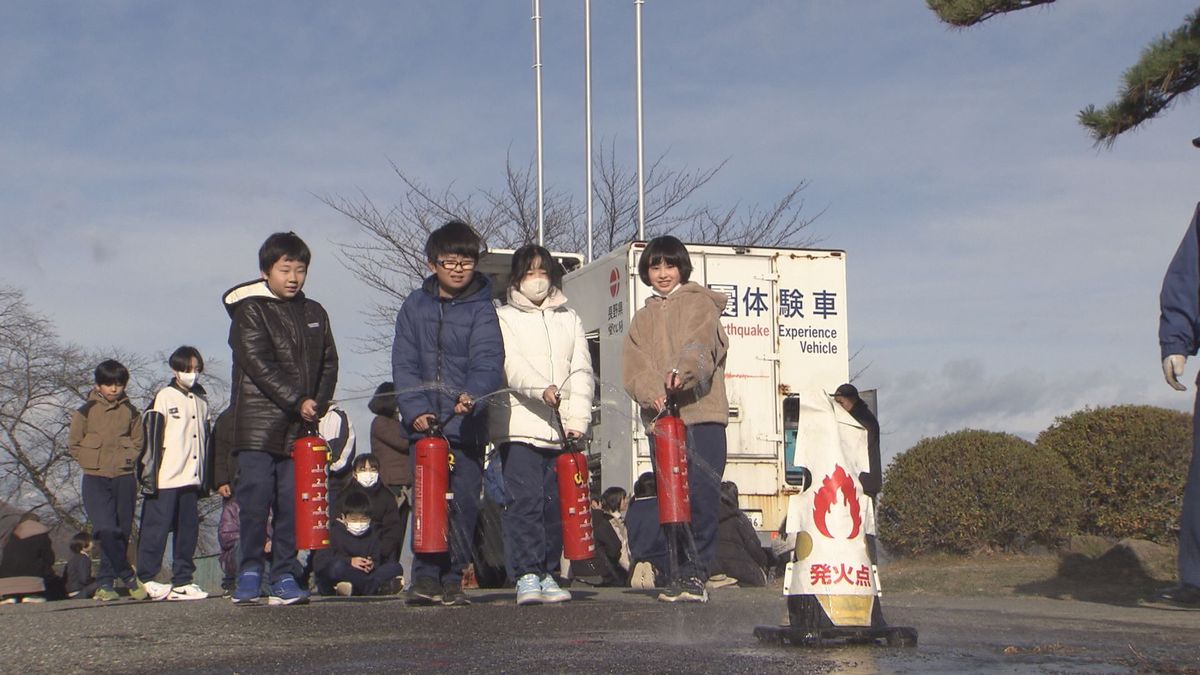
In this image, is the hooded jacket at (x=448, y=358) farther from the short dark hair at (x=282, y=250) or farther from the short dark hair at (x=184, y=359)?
the short dark hair at (x=184, y=359)

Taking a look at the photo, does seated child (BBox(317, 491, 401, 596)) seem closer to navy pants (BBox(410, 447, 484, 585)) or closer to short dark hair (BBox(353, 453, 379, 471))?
short dark hair (BBox(353, 453, 379, 471))

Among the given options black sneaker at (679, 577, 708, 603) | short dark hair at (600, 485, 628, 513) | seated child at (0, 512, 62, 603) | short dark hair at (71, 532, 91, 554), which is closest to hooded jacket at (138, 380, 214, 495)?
black sneaker at (679, 577, 708, 603)

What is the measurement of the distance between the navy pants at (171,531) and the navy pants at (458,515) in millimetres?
3034

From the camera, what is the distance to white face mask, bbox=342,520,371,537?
35.0 ft

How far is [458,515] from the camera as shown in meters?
7.67

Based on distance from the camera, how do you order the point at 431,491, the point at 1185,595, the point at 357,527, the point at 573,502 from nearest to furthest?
the point at 1185,595
the point at 431,491
the point at 573,502
the point at 357,527

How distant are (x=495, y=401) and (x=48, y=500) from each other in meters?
25.6

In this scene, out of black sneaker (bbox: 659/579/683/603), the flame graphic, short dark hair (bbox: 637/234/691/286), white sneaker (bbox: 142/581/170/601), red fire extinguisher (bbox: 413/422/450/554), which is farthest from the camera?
white sneaker (bbox: 142/581/170/601)

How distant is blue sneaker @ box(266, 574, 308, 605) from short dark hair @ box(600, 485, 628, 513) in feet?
18.5

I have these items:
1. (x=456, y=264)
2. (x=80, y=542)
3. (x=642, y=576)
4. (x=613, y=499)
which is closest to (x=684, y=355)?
(x=456, y=264)

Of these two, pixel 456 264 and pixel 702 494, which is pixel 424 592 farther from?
pixel 456 264

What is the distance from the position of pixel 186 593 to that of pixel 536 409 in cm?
377

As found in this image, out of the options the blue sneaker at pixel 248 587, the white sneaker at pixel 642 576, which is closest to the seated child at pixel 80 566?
the white sneaker at pixel 642 576

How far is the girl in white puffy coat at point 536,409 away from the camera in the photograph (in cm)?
757
